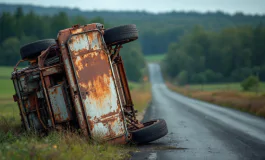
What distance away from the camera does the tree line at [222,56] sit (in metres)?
109

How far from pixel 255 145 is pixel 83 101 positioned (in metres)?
4.73

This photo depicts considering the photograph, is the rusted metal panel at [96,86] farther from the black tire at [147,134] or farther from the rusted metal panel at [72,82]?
the black tire at [147,134]

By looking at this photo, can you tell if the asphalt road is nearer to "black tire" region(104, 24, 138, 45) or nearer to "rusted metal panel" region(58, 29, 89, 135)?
"rusted metal panel" region(58, 29, 89, 135)

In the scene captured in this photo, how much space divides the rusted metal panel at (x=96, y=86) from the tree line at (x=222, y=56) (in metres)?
92.9

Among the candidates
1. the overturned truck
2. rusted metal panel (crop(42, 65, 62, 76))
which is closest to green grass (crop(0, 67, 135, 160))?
the overturned truck

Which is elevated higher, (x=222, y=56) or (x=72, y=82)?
(x=72, y=82)

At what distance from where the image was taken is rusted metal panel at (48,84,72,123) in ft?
34.7

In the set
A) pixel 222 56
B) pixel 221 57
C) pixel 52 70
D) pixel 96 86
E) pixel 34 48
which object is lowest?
pixel 221 57

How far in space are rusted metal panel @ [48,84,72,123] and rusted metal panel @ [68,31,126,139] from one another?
0.67m

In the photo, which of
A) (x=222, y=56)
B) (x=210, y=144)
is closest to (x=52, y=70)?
(x=210, y=144)

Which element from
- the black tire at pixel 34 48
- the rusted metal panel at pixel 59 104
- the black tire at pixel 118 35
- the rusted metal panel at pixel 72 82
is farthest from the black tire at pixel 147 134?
the black tire at pixel 34 48

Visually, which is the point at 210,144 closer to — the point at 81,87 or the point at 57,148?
the point at 81,87

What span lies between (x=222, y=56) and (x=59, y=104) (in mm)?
107980

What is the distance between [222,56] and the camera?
376 ft
